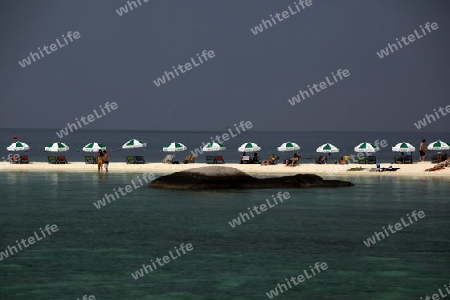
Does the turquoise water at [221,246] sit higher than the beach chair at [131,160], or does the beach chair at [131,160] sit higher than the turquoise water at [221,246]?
the beach chair at [131,160]

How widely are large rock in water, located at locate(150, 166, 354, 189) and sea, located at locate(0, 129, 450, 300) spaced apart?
4.84 ft

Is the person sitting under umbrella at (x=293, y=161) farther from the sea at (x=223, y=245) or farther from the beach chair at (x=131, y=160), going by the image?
the sea at (x=223, y=245)

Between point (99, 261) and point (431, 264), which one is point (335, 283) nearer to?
point (431, 264)

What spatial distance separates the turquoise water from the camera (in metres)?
19.3

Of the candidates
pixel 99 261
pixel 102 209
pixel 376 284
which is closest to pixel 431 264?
pixel 376 284

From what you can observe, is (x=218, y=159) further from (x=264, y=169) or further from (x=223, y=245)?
(x=223, y=245)

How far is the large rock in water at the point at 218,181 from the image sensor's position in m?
47.6

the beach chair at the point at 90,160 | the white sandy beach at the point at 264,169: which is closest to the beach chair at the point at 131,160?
the white sandy beach at the point at 264,169

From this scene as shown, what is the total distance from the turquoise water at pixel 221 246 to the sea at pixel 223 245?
4 centimetres

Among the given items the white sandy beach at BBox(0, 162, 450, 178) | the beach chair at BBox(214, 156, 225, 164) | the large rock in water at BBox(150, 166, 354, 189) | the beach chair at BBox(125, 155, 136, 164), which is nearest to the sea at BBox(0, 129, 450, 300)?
the large rock in water at BBox(150, 166, 354, 189)

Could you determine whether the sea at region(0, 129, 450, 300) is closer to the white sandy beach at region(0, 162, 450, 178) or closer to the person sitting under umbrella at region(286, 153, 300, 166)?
the white sandy beach at region(0, 162, 450, 178)

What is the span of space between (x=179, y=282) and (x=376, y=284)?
5422 millimetres

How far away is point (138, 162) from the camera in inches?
2896

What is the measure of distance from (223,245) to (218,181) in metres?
22.0
